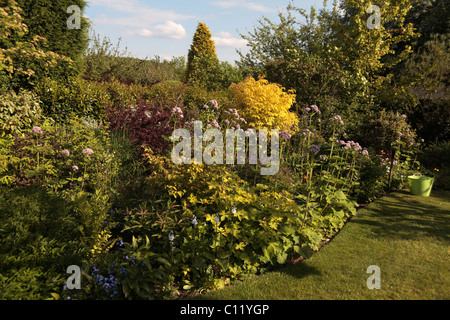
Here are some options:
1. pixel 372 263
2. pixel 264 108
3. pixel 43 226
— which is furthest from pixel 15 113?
pixel 372 263

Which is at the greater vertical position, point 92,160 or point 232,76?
point 232,76

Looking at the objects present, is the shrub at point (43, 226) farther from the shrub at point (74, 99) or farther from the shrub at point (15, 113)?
the shrub at point (74, 99)

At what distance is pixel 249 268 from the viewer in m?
3.61

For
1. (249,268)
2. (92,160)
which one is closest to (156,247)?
(249,268)

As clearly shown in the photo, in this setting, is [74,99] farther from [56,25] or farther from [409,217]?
[409,217]

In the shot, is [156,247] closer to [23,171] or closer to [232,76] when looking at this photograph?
[23,171]

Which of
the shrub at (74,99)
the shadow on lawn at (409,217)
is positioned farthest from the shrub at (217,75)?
the shadow on lawn at (409,217)

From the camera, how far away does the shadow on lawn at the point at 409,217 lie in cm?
497

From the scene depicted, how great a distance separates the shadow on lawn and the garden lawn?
0.02 metres

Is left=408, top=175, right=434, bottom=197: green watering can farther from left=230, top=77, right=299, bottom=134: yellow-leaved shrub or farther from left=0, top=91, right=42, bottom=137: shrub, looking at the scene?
left=0, top=91, right=42, bottom=137: shrub

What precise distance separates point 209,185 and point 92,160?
209 centimetres

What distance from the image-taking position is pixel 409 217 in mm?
5637
